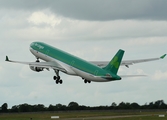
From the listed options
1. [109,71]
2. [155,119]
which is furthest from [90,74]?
[155,119]

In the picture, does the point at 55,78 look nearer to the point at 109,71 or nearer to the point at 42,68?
the point at 42,68

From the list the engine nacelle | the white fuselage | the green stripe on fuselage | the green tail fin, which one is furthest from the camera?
the engine nacelle

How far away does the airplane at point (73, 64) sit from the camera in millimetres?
151663

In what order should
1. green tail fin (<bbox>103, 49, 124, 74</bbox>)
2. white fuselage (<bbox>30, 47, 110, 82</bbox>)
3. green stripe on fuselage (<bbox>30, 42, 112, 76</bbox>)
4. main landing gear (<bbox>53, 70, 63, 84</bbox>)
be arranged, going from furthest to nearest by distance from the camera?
main landing gear (<bbox>53, 70, 63, 84</bbox>), green stripe on fuselage (<bbox>30, 42, 112, 76</bbox>), white fuselage (<bbox>30, 47, 110, 82</bbox>), green tail fin (<bbox>103, 49, 124, 74</bbox>)

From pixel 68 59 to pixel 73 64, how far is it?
8.52 feet

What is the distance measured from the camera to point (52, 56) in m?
168

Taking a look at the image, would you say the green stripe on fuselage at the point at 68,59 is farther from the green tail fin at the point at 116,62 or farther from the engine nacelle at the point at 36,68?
the engine nacelle at the point at 36,68

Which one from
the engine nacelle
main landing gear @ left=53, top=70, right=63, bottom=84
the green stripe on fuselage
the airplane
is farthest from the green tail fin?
the engine nacelle

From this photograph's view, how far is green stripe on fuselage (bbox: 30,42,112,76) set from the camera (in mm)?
155750

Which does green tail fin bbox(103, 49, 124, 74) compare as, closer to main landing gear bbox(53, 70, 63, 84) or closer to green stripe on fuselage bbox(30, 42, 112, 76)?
green stripe on fuselage bbox(30, 42, 112, 76)

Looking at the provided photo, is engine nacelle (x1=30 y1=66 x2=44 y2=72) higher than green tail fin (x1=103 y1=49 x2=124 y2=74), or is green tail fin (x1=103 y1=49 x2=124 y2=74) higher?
engine nacelle (x1=30 y1=66 x2=44 y2=72)

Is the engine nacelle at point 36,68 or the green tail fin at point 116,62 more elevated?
the engine nacelle at point 36,68

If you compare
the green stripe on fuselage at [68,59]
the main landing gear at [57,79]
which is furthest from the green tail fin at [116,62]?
the main landing gear at [57,79]

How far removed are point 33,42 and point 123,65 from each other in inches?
876
